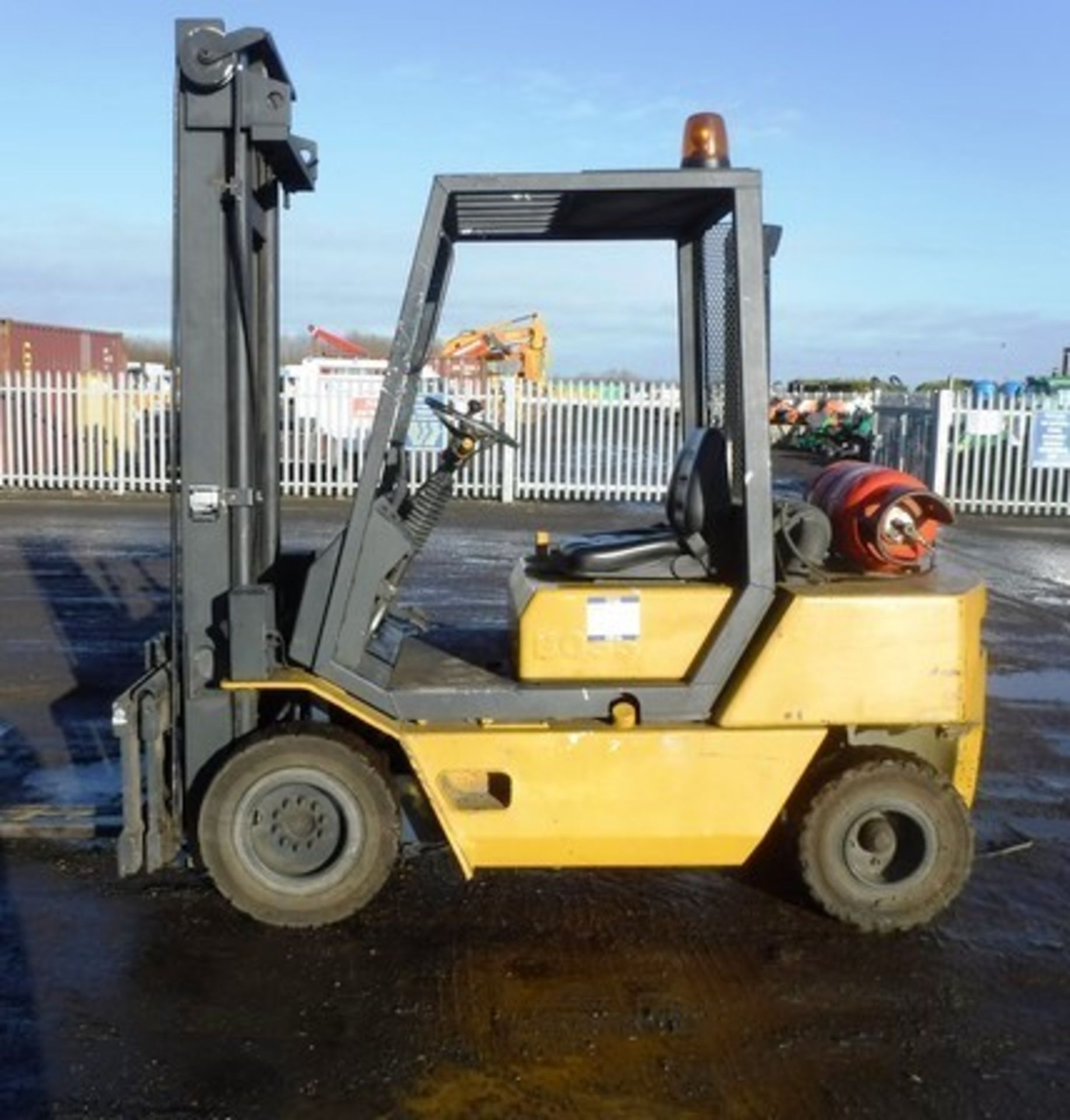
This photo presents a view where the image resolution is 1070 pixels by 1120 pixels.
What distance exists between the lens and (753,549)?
434cm

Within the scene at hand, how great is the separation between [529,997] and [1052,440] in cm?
1871

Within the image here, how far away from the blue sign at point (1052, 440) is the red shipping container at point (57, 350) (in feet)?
57.5

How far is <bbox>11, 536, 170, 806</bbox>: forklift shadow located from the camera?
20.5 feet

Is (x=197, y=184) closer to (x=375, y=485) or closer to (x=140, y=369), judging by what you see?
(x=375, y=485)

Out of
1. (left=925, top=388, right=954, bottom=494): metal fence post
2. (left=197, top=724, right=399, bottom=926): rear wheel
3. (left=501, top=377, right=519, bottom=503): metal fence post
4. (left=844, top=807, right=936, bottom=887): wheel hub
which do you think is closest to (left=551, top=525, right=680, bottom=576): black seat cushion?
(left=197, top=724, right=399, bottom=926): rear wheel

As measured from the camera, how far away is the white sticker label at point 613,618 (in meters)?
4.41

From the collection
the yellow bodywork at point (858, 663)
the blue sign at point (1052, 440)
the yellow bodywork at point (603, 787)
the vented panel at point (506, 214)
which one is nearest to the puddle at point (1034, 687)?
the yellow bodywork at point (858, 663)

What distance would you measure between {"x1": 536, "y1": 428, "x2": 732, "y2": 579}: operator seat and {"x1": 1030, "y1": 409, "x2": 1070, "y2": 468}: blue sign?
1730 centimetres

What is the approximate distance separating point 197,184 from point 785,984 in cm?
349

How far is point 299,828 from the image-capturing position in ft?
14.6

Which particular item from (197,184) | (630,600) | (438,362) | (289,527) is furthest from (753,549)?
(438,362)

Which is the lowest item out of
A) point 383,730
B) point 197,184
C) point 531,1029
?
point 531,1029

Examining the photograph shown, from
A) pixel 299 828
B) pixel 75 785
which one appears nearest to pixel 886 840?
pixel 299 828

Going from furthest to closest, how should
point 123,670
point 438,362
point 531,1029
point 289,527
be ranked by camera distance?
point 438,362, point 289,527, point 123,670, point 531,1029
